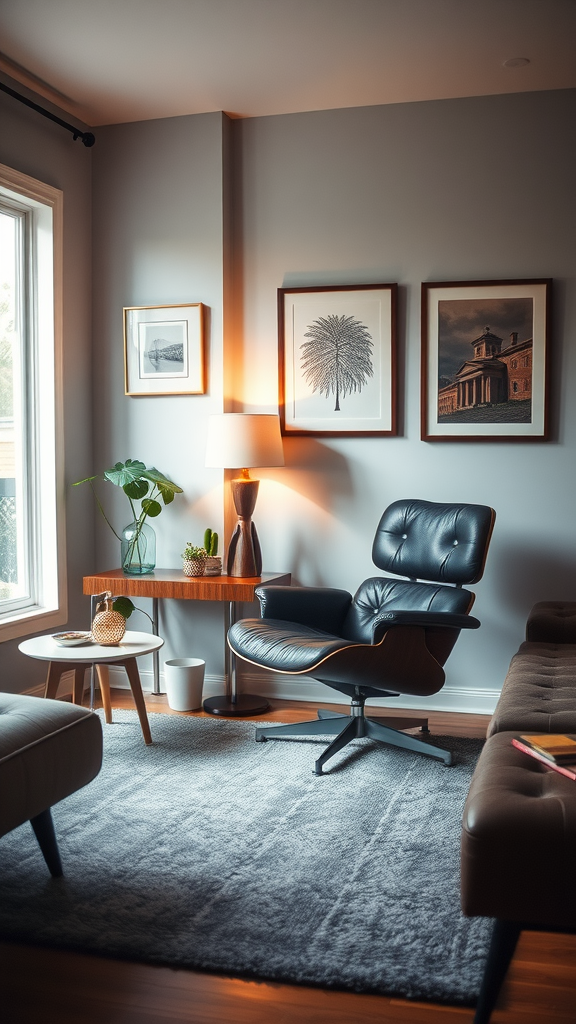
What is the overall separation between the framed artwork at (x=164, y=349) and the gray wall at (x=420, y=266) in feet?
0.83

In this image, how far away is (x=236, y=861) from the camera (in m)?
2.48

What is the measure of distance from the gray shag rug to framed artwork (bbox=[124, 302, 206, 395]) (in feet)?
5.68

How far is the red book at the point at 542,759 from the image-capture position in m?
1.85

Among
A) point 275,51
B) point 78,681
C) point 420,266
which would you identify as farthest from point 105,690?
point 275,51

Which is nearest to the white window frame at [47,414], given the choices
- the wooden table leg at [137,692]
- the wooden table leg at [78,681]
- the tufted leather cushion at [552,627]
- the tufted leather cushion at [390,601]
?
the wooden table leg at [78,681]

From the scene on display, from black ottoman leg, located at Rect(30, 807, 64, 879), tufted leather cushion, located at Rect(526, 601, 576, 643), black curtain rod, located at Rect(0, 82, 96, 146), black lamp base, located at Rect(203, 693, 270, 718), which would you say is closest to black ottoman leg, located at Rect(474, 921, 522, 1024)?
black ottoman leg, located at Rect(30, 807, 64, 879)

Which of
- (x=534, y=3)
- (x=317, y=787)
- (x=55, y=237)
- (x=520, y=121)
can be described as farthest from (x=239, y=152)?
(x=317, y=787)

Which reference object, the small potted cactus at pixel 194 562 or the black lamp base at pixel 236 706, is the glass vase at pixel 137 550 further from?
the black lamp base at pixel 236 706

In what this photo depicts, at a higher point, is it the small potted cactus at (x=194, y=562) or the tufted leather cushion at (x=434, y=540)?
the tufted leather cushion at (x=434, y=540)

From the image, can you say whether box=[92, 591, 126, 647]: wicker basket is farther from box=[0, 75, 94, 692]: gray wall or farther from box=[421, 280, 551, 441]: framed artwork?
box=[421, 280, 551, 441]: framed artwork

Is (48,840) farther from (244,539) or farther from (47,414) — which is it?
(47,414)

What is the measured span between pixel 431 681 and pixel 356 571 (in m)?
1.10

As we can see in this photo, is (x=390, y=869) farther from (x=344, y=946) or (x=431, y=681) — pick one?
(x=431, y=681)

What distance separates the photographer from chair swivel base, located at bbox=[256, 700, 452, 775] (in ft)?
10.8
